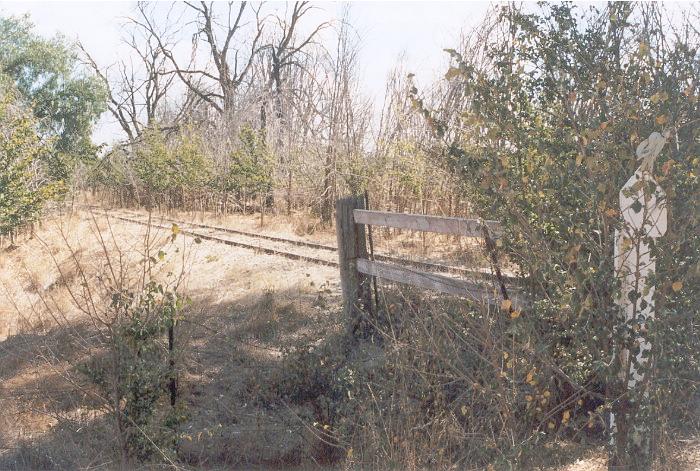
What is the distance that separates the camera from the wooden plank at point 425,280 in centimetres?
629

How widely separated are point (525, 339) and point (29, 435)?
4981 millimetres

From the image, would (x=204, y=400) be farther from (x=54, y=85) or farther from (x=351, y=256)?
(x=54, y=85)

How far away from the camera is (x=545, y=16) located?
204 inches

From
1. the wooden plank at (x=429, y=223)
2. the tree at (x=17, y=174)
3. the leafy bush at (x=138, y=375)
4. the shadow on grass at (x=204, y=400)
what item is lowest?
the shadow on grass at (x=204, y=400)

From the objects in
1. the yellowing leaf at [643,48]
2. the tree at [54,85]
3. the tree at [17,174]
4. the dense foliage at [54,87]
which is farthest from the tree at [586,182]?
the tree at [54,85]

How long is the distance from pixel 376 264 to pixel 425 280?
119 centimetres

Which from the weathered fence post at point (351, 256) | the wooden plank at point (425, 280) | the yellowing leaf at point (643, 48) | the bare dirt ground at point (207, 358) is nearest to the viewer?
the yellowing leaf at point (643, 48)

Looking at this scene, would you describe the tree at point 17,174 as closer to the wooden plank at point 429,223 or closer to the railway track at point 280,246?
the railway track at point 280,246

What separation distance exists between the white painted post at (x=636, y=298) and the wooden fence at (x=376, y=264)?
1.22 metres

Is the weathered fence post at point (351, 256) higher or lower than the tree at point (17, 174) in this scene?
lower

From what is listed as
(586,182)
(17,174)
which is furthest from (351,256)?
(17,174)

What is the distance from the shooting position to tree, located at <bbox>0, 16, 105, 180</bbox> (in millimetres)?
38062

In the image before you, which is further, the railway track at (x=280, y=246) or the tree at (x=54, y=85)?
the tree at (x=54, y=85)

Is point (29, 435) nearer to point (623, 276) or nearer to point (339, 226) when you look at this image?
point (339, 226)
